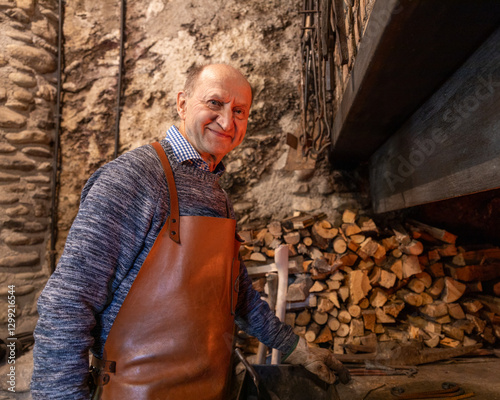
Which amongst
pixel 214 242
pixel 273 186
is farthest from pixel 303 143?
pixel 214 242

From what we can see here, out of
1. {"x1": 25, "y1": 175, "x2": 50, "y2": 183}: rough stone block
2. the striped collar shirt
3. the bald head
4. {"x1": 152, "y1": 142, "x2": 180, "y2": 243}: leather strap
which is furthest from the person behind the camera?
{"x1": 25, "y1": 175, "x2": 50, "y2": 183}: rough stone block

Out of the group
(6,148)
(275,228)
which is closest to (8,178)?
(6,148)

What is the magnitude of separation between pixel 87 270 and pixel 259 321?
3.06 ft

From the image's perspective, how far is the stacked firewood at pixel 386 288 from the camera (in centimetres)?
260

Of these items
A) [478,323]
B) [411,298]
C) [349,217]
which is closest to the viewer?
[478,323]

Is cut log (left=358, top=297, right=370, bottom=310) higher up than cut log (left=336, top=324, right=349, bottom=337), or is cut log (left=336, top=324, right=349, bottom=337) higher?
cut log (left=358, top=297, right=370, bottom=310)

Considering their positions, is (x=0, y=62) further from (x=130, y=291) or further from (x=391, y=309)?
(x=391, y=309)

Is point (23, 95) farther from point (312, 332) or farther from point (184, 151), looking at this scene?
point (312, 332)

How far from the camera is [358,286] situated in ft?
8.63

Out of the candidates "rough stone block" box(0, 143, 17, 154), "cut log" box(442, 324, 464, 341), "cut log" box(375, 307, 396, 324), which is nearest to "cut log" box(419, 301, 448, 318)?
"cut log" box(442, 324, 464, 341)

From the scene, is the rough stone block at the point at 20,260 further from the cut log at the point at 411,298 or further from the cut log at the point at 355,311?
the cut log at the point at 411,298

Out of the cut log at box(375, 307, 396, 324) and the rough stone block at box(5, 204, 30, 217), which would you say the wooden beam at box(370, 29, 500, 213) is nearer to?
the cut log at box(375, 307, 396, 324)

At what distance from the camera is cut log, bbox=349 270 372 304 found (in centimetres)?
262

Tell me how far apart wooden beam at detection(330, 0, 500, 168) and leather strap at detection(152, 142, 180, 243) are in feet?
3.04
